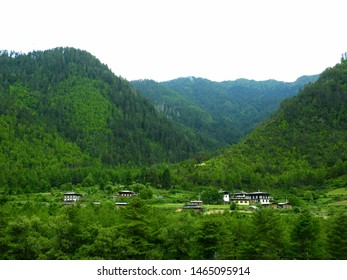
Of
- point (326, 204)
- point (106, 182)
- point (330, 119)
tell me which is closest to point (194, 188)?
point (106, 182)

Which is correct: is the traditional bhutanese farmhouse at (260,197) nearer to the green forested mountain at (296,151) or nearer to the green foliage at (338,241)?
the green forested mountain at (296,151)

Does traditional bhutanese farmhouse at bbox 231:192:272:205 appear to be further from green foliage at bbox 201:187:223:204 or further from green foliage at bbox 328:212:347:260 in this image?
green foliage at bbox 328:212:347:260

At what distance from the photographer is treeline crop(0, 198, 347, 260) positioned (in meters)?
40.5

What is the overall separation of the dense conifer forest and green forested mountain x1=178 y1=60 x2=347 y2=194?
1.16 ft

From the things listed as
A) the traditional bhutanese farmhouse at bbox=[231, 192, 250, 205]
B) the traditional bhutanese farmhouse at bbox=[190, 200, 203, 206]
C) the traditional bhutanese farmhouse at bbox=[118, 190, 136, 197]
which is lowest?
the traditional bhutanese farmhouse at bbox=[231, 192, 250, 205]

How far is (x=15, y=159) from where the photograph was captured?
145 m

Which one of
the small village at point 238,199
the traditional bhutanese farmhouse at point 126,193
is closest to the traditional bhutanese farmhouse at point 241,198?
the small village at point 238,199

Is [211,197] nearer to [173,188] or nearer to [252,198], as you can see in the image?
[252,198]

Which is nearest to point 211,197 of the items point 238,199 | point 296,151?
point 238,199

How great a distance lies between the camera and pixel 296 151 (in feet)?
420

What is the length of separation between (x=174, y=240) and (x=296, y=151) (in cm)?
9295

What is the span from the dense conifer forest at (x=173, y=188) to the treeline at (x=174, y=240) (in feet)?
0.38

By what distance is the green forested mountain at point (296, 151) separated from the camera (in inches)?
4259

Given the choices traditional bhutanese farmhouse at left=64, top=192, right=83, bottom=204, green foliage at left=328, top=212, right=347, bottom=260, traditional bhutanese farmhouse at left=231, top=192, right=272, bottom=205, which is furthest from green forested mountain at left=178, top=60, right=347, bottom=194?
green foliage at left=328, top=212, right=347, bottom=260
